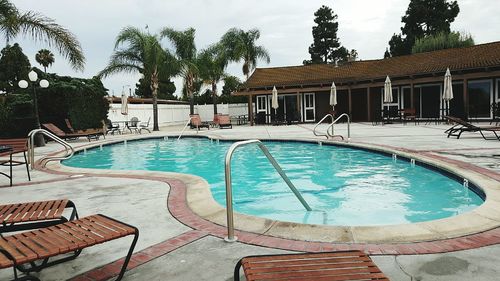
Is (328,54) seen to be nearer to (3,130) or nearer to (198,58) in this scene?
(198,58)

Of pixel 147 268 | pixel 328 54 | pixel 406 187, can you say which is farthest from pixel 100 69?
pixel 328 54

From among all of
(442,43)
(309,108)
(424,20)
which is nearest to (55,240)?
(309,108)

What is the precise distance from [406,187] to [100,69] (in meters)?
20.6

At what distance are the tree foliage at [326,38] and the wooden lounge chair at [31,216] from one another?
166ft

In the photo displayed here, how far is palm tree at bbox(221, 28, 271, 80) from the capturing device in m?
31.7

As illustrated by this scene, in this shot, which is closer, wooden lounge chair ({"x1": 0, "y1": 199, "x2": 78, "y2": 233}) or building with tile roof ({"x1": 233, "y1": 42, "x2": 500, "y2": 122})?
wooden lounge chair ({"x1": 0, "y1": 199, "x2": 78, "y2": 233})

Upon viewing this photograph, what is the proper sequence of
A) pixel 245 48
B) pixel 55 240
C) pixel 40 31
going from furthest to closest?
pixel 245 48 < pixel 40 31 < pixel 55 240

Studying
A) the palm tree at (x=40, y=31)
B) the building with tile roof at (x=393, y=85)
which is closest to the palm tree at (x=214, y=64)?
the building with tile roof at (x=393, y=85)

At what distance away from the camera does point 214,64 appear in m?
30.0

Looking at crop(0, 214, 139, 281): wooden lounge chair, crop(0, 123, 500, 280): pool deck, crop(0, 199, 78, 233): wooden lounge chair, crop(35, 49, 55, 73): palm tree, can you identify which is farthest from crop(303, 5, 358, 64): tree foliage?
crop(0, 214, 139, 281): wooden lounge chair

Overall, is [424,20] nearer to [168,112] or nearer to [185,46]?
[185,46]

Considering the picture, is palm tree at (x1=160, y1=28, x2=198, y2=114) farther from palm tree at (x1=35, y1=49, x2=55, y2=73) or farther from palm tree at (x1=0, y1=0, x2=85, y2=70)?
palm tree at (x1=35, y1=49, x2=55, y2=73)

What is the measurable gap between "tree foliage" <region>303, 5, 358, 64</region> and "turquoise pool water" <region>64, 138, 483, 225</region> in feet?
135

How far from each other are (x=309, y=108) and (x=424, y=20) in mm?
27379
